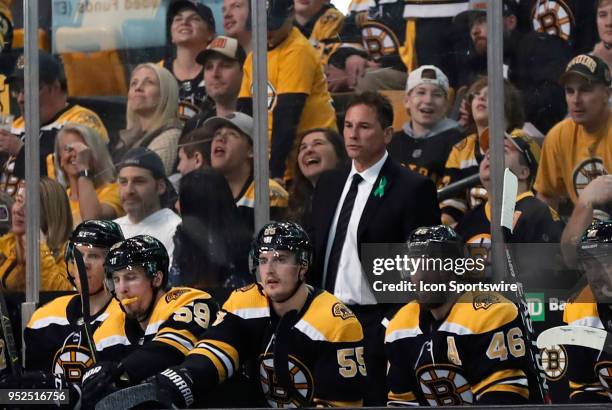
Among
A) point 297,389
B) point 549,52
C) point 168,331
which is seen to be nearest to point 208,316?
point 168,331

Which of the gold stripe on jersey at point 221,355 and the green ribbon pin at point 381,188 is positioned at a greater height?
the green ribbon pin at point 381,188

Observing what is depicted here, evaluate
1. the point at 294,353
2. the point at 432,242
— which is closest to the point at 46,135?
the point at 294,353

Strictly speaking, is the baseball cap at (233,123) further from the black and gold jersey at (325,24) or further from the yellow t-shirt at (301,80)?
the black and gold jersey at (325,24)

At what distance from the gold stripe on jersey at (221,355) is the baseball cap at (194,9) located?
1437 millimetres

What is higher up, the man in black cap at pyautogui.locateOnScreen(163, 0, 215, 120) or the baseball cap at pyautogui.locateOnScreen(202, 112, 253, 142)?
the man in black cap at pyautogui.locateOnScreen(163, 0, 215, 120)

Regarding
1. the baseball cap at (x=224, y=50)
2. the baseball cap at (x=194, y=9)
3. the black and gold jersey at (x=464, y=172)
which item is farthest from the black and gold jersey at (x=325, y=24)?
the black and gold jersey at (x=464, y=172)

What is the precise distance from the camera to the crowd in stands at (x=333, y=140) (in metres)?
4.42

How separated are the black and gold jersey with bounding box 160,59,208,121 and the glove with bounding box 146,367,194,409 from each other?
1.33 meters

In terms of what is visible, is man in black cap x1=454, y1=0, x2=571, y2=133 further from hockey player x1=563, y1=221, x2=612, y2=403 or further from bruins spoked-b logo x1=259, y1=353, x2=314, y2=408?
bruins spoked-b logo x1=259, y1=353, x2=314, y2=408

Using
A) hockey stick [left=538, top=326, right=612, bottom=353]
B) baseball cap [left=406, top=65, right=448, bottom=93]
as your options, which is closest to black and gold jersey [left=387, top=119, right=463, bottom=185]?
baseball cap [left=406, top=65, right=448, bottom=93]

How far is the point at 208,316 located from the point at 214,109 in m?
0.94

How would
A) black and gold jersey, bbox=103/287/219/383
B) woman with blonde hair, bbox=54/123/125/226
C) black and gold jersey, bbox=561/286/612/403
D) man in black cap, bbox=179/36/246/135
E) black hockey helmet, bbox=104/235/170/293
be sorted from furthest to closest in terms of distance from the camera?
woman with blonde hair, bbox=54/123/125/226, man in black cap, bbox=179/36/246/135, black hockey helmet, bbox=104/235/170/293, black and gold jersey, bbox=103/287/219/383, black and gold jersey, bbox=561/286/612/403

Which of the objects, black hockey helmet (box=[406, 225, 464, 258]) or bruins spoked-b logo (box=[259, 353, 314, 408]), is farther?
black hockey helmet (box=[406, 225, 464, 258])

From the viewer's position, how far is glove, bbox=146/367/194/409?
3607 mm
